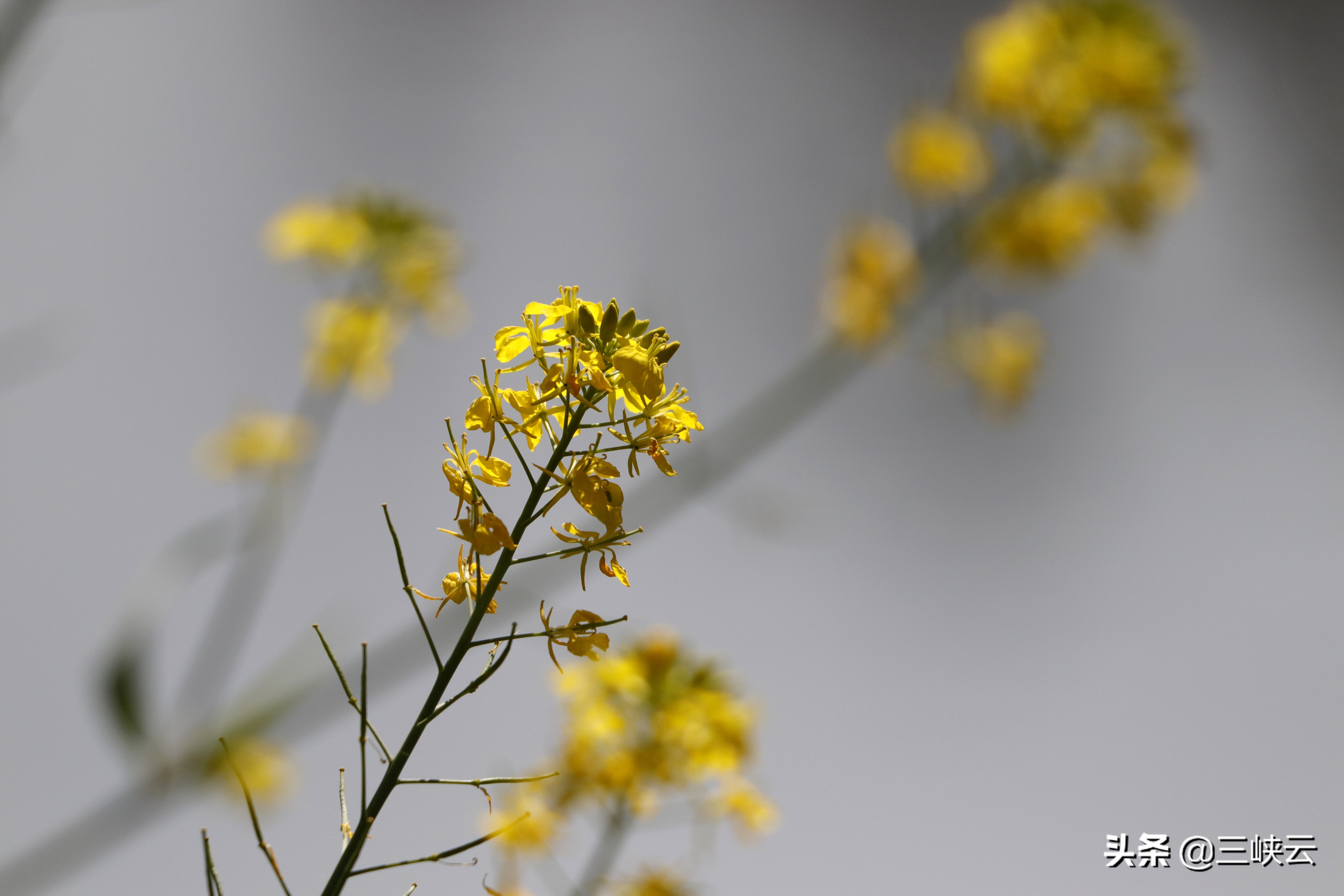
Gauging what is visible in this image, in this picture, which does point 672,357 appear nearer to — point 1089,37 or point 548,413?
point 548,413

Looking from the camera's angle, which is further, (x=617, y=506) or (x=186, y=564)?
(x=186, y=564)

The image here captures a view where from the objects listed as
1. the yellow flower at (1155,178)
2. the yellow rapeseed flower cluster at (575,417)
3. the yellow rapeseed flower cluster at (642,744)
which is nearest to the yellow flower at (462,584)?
the yellow rapeseed flower cluster at (575,417)

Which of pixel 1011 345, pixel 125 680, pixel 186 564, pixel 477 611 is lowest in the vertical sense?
pixel 477 611

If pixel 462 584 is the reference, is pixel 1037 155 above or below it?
above

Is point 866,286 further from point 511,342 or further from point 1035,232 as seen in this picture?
point 511,342

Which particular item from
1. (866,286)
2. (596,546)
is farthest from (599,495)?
(866,286)

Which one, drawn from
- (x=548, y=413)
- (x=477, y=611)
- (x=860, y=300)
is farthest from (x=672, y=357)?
(x=860, y=300)
